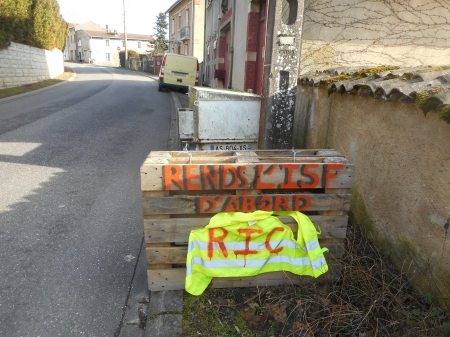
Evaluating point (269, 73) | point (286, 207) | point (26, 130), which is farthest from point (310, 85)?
point (26, 130)

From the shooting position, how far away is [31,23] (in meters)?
19.7

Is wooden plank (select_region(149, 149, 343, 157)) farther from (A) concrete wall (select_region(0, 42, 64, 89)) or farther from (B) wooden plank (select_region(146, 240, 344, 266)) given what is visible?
(A) concrete wall (select_region(0, 42, 64, 89))

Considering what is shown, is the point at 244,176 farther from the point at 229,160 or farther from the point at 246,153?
the point at 246,153

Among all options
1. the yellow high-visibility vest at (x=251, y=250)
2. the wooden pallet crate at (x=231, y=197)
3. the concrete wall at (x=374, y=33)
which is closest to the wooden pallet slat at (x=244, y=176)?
the wooden pallet crate at (x=231, y=197)

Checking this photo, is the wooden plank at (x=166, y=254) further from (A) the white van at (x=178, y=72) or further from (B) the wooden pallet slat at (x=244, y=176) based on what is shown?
(A) the white van at (x=178, y=72)

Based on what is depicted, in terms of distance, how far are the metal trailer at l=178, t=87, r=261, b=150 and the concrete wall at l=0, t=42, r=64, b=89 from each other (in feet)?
46.3

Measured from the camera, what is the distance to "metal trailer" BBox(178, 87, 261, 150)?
580cm

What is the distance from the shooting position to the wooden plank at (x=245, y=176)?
2.73m

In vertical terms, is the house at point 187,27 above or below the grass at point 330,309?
above

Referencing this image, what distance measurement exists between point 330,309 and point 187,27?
32.8 metres

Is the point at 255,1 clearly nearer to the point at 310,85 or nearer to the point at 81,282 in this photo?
the point at 310,85

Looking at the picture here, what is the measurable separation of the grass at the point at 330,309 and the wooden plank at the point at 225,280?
5 cm

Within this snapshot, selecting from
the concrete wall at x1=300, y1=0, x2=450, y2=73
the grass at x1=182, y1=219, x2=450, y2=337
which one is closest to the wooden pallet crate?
the grass at x1=182, y1=219, x2=450, y2=337

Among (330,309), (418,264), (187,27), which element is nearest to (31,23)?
(187,27)
